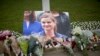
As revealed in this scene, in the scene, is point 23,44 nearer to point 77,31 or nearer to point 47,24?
point 47,24

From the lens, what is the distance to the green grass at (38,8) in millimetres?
2154

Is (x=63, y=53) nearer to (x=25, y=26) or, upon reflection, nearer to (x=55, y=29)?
(x=55, y=29)

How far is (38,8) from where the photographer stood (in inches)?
88.4

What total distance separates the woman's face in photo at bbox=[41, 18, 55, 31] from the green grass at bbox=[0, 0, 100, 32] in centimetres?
18

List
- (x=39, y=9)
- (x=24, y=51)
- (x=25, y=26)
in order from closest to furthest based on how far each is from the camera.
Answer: (x=24, y=51), (x=25, y=26), (x=39, y=9)

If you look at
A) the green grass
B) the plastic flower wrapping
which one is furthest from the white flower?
the plastic flower wrapping

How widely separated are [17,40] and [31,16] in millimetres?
312

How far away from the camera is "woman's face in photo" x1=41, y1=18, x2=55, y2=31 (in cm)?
212

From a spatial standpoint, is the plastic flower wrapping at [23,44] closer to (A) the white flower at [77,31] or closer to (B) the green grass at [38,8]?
(B) the green grass at [38,8]

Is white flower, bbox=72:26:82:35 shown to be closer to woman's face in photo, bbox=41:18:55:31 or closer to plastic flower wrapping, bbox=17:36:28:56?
woman's face in photo, bbox=41:18:55:31

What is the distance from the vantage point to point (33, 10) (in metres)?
2.22

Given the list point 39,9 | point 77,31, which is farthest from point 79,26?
point 39,9

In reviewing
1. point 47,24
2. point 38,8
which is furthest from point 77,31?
point 38,8

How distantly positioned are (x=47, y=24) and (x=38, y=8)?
239mm
